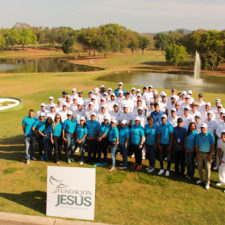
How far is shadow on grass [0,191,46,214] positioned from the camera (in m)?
6.82

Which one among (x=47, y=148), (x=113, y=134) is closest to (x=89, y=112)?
(x=113, y=134)

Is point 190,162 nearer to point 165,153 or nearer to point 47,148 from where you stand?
point 165,153

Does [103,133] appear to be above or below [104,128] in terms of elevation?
below

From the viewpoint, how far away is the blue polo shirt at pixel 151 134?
27.7ft

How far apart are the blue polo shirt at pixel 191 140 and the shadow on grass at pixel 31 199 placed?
14.6 feet

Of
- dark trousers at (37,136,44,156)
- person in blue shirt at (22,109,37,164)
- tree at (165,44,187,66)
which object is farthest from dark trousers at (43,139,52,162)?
tree at (165,44,187,66)

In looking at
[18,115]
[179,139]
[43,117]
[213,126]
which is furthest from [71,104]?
[18,115]

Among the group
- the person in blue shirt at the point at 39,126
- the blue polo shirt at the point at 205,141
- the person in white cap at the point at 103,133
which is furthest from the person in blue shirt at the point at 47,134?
the blue polo shirt at the point at 205,141

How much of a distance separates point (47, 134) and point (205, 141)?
17.2 ft

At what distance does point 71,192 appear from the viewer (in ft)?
20.5

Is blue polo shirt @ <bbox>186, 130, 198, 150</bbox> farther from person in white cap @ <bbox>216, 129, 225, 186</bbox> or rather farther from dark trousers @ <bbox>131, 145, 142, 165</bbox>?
dark trousers @ <bbox>131, 145, 142, 165</bbox>

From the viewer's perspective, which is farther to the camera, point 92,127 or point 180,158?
point 92,127

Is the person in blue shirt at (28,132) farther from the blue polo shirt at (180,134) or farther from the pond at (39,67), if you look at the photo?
the pond at (39,67)

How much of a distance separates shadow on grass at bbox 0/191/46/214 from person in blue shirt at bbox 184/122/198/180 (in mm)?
4407
